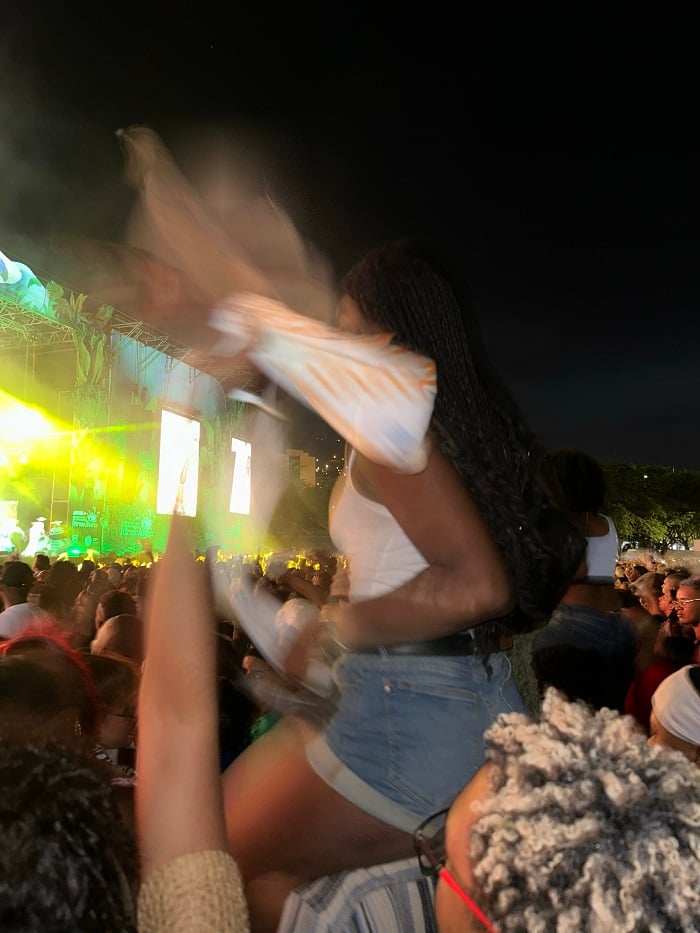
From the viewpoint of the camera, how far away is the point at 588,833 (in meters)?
0.90

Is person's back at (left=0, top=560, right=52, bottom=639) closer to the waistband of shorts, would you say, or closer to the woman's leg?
the woman's leg

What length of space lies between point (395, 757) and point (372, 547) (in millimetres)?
416

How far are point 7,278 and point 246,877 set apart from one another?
2533 cm

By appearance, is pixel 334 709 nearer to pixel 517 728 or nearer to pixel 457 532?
pixel 457 532

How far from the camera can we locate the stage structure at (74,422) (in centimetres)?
2581

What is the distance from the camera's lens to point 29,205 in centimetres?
2703

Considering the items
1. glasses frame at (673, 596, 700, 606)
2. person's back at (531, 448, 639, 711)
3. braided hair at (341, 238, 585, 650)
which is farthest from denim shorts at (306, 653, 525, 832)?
glasses frame at (673, 596, 700, 606)

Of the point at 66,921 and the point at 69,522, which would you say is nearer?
the point at 66,921

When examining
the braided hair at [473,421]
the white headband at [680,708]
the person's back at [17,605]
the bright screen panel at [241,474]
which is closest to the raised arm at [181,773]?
the braided hair at [473,421]

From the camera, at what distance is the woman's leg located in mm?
1483

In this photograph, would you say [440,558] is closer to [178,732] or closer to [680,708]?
[178,732]

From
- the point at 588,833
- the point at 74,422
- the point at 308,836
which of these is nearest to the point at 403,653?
the point at 308,836

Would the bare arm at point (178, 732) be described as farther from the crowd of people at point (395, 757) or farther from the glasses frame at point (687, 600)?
the glasses frame at point (687, 600)

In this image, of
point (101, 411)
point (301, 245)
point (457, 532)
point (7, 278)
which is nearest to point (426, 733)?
→ point (457, 532)
